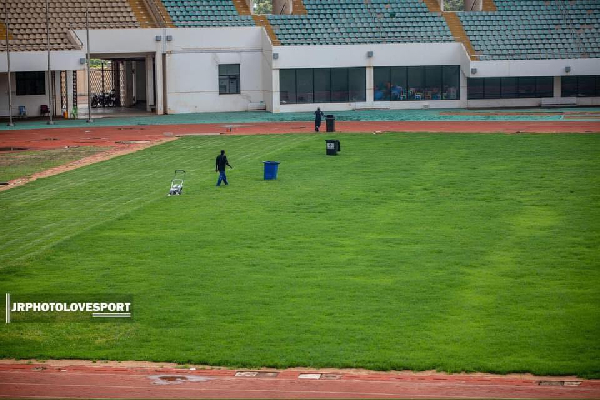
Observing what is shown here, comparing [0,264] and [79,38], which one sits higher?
[79,38]

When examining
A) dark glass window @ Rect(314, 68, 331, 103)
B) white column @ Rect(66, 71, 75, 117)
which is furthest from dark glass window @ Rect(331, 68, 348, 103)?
white column @ Rect(66, 71, 75, 117)

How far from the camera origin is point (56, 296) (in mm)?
21938

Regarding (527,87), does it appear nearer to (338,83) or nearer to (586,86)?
(586,86)

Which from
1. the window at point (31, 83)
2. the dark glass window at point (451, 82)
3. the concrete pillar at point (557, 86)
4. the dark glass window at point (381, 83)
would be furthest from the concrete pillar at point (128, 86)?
the concrete pillar at point (557, 86)

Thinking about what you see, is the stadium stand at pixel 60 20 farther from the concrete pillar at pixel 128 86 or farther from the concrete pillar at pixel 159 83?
the concrete pillar at pixel 128 86

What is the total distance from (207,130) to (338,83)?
50.4 feet

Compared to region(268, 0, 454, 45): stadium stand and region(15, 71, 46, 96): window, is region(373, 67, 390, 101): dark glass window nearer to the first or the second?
region(268, 0, 454, 45): stadium stand

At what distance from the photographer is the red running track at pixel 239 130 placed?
175 feet

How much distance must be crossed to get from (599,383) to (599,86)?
58.4 metres

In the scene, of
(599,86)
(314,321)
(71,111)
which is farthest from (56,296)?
(599,86)

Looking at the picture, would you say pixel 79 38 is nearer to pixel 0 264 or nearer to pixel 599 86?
pixel 599 86

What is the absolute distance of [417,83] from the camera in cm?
7169

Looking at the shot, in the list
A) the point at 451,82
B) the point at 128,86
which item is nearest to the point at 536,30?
the point at 451,82

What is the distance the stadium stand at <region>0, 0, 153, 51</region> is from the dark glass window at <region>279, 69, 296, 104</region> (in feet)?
32.5
